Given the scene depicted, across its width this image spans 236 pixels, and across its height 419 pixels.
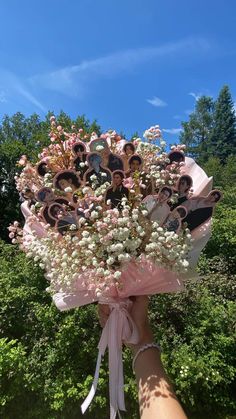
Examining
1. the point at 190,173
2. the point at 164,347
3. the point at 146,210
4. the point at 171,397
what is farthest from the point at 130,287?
the point at 164,347

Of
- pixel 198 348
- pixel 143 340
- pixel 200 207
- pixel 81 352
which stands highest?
pixel 200 207

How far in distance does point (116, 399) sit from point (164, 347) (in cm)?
310

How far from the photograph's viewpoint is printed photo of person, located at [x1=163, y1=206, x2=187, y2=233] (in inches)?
58.0

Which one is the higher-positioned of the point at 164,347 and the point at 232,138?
the point at 232,138

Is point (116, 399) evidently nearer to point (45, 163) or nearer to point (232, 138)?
point (45, 163)

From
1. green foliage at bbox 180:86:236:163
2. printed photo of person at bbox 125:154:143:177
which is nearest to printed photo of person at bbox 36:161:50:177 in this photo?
printed photo of person at bbox 125:154:143:177

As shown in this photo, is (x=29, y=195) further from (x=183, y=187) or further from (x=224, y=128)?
(x=224, y=128)

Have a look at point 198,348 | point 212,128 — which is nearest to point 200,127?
point 212,128

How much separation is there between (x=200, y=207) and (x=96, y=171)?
44 cm

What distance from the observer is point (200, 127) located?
173 feet

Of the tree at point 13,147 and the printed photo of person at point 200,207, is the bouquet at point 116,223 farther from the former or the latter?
the tree at point 13,147

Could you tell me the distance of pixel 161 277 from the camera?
60.1 inches

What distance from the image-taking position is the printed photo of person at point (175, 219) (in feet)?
4.83

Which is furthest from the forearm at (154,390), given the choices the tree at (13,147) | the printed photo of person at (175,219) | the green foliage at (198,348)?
the tree at (13,147)
